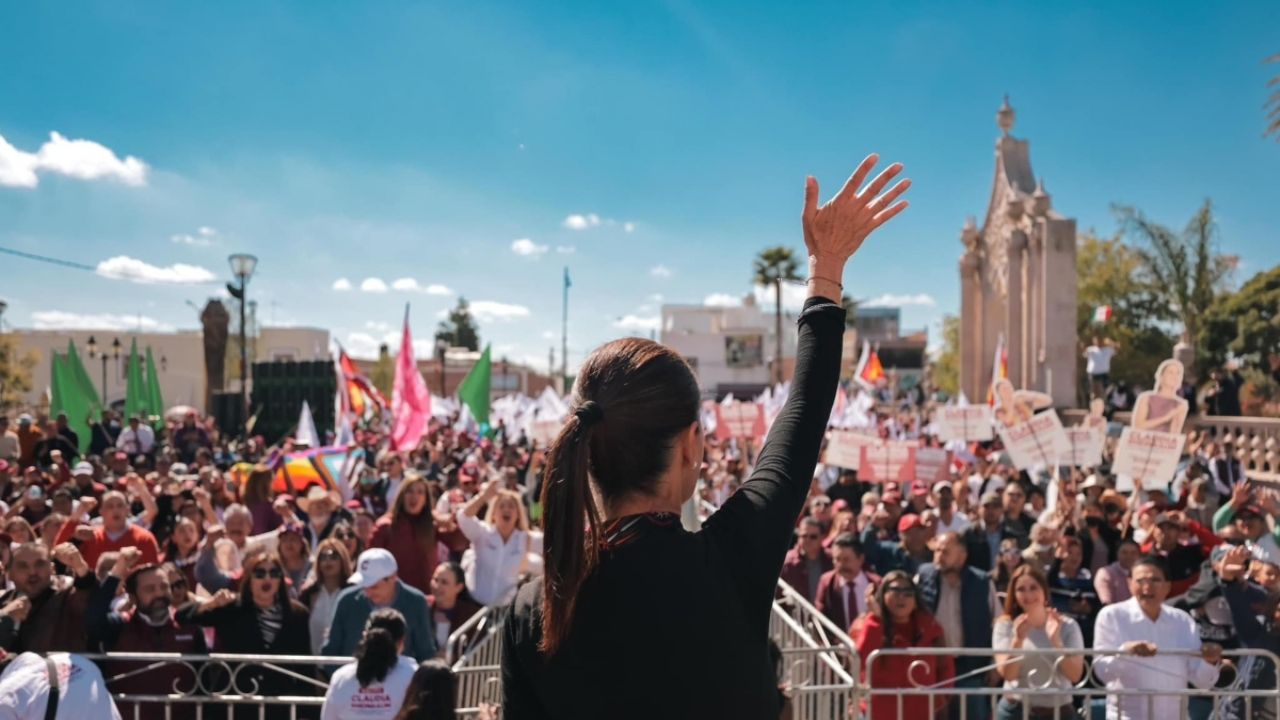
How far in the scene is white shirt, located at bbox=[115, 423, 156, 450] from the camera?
1557 cm

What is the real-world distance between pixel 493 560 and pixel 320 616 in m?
1.37

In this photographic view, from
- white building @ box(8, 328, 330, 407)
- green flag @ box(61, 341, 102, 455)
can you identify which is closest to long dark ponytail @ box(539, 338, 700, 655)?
green flag @ box(61, 341, 102, 455)

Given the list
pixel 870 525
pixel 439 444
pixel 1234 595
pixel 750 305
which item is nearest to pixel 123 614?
pixel 870 525

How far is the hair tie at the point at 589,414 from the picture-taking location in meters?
1.46

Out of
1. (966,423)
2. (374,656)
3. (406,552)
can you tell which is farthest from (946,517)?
(966,423)

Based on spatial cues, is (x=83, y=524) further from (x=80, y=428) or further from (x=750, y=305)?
(x=750, y=305)

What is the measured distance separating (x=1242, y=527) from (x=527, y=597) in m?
7.94

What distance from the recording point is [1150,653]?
523 cm

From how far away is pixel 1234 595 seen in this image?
20.0ft

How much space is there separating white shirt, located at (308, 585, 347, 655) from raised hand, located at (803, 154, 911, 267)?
5423mm

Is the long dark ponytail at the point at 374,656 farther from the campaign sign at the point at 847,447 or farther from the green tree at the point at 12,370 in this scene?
the green tree at the point at 12,370

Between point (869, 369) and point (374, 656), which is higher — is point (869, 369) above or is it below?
above

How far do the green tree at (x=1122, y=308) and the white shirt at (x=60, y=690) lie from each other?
43598 mm

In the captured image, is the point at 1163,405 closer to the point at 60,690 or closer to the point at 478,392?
the point at 60,690
